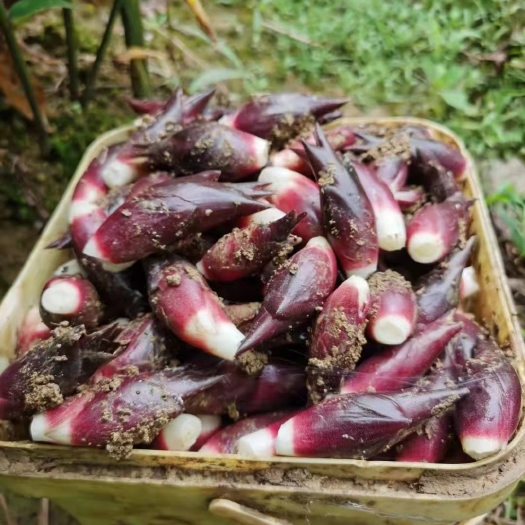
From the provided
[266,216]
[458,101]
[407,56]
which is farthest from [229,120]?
[407,56]

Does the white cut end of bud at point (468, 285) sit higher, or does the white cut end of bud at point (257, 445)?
the white cut end of bud at point (257, 445)

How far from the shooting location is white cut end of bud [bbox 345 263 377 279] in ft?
3.06

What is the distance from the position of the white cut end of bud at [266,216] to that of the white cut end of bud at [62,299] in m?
0.30

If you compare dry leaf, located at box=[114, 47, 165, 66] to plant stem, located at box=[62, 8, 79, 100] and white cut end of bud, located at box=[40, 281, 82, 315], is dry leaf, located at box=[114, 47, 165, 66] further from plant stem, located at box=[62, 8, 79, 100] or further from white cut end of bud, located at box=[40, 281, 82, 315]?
white cut end of bud, located at box=[40, 281, 82, 315]

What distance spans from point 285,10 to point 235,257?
5.33 ft

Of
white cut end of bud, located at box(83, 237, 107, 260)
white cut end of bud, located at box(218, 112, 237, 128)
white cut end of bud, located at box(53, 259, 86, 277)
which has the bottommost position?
white cut end of bud, located at box(53, 259, 86, 277)

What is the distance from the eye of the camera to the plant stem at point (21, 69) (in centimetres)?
144

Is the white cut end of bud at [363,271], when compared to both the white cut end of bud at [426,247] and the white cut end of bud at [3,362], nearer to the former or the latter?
the white cut end of bud at [426,247]

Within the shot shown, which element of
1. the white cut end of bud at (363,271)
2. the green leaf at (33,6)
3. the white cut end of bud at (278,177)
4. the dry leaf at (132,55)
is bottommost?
the white cut end of bud at (363,271)

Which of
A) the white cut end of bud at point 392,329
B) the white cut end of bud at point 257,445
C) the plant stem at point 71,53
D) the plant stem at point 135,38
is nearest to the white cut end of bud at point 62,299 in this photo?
the white cut end of bud at point 257,445

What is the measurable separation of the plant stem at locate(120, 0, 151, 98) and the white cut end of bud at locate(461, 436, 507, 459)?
47.3 inches

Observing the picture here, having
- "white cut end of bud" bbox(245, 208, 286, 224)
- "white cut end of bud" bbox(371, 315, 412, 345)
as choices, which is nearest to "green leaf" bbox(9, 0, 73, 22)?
"white cut end of bud" bbox(245, 208, 286, 224)

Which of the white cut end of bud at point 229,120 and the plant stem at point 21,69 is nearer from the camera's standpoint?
the white cut end of bud at point 229,120

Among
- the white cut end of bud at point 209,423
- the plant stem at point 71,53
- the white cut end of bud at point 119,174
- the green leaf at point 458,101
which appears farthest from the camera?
the green leaf at point 458,101
